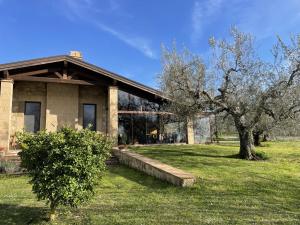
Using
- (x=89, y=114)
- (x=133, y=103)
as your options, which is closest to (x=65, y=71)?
(x=89, y=114)

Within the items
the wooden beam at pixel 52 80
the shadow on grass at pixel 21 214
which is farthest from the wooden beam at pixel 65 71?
the shadow on grass at pixel 21 214

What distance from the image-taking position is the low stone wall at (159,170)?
10.5 meters

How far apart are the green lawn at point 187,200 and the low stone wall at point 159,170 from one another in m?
0.27

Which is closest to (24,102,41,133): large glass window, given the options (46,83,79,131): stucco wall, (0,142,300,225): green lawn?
(46,83,79,131): stucco wall

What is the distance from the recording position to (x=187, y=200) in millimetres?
9070

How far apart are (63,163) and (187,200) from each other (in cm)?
382

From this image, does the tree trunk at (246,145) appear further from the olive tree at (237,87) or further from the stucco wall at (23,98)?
the stucco wall at (23,98)

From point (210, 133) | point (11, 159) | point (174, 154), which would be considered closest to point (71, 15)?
point (11, 159)

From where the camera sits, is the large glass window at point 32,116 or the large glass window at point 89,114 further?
the large glass window at point 89,114

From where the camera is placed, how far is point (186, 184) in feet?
34.2

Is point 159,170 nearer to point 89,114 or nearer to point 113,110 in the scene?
point 113,110

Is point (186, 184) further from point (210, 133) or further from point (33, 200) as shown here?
point (210, 133)

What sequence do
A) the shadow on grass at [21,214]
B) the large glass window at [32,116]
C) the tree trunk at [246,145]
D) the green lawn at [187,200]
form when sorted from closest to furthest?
the shadow on grass at [21,214]
the green lawn at [187,200]
the tree trunk at [246,145]
the large glass window at [32,116]

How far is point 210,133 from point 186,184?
1364 cm
